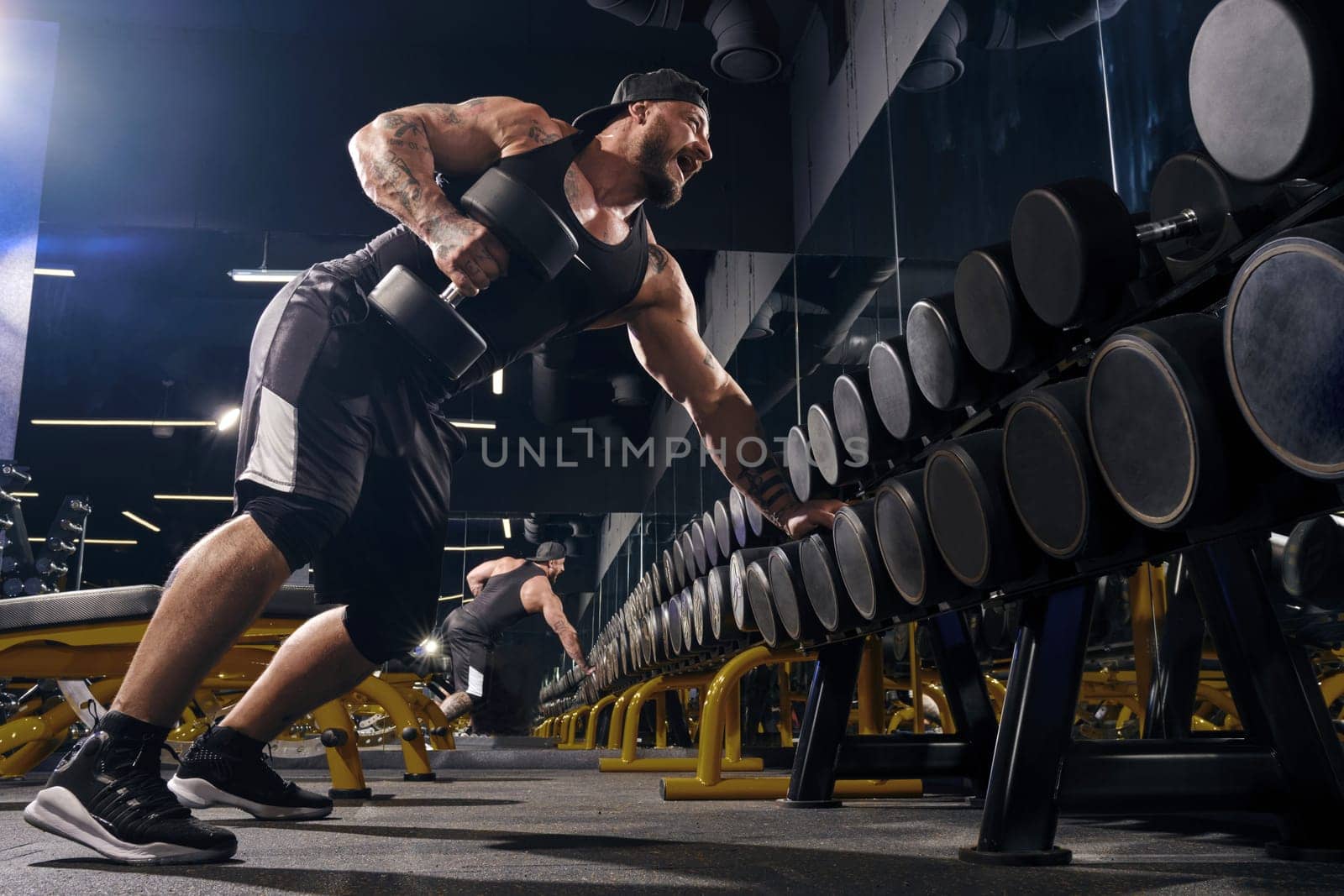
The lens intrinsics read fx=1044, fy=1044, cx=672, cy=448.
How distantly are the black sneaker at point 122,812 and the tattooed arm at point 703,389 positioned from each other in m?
1.02

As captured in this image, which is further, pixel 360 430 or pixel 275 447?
pixel 360 430

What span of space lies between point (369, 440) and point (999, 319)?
87cm

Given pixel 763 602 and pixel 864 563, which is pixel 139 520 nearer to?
pixel 763 602

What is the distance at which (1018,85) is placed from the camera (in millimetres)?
1970

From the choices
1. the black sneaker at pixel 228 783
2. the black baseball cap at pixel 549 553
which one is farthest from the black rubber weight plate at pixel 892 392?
the black baseball cap at pixel 549 553

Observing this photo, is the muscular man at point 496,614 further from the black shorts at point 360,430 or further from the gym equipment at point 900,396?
the gym equipment at point 900,396

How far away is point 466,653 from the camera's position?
5656 mm

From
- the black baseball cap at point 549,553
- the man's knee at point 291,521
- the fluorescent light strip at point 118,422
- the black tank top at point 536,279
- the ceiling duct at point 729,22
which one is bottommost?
the man's knee at point 291,521

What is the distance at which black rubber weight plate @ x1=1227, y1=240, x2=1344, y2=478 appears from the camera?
62cm

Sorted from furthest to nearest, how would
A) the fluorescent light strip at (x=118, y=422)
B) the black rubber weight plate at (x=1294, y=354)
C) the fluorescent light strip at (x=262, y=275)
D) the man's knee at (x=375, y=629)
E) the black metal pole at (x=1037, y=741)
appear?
the fluorescent light strip at (x=118, y=422) < the fluorescent light strip at (x=262, y=275) < the man's knee at (x=375, y=629) < the black metal pole at (x=1037, y=741) < the black rubber weight plate at (x=1294, y=354)

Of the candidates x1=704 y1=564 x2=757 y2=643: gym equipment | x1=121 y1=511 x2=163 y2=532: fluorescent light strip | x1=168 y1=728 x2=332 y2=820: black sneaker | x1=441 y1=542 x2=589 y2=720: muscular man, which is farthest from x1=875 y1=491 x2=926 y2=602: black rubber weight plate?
x1=121 y1=511 x2=163 y2=532: fluorescent light strip

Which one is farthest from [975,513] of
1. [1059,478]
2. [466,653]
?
[466,653]

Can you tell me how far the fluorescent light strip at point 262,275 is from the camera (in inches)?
191

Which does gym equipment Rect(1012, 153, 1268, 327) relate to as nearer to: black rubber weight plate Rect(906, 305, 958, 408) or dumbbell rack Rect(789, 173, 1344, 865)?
dumbbell rack Rect(789, 173, 1344, 865)
